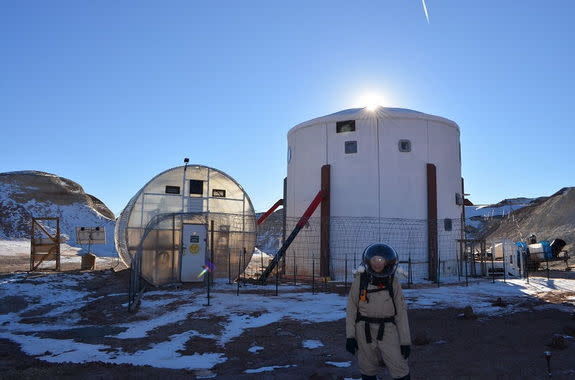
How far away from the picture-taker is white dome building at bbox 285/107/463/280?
20891mm

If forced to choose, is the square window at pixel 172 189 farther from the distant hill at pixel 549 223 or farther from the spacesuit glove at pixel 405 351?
the distant hill at pixel 549 223

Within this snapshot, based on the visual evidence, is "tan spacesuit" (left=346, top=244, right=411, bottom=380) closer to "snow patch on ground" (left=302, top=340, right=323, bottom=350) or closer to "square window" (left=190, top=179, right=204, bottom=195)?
"snow patch on ground" (left=302, top=340, right=323, bottom=350)

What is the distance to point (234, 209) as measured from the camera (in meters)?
20.8

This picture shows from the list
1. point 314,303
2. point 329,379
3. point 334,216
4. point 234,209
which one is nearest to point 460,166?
point 334,216

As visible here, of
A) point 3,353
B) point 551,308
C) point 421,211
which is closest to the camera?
point 3,353

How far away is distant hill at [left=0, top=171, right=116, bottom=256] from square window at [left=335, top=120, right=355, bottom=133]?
3871cm

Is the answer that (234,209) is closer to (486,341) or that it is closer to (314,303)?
(314,303)

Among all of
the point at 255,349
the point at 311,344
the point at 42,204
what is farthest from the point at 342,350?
the point at 42,204

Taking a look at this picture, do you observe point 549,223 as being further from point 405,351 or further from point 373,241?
point 405,351

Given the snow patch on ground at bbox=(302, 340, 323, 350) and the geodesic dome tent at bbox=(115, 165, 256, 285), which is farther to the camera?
the geodesic dome tent at bbox=(115, 165, 256, 285)

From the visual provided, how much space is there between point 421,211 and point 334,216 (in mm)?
3888

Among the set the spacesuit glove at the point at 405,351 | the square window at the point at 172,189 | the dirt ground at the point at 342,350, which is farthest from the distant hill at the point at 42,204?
the spacesuit glove at the point at 405,351

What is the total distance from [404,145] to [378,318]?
1657 cm

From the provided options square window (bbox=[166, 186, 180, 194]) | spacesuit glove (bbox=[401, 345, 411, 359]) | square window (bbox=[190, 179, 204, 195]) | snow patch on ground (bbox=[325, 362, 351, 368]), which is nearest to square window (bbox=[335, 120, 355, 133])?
square window (bbox=[190, 179, 204, 195])
